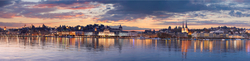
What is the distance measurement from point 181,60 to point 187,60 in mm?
597

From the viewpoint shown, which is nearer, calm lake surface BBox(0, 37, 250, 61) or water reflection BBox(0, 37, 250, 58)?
calm lake surface BBox(0, 37, 250, 61)

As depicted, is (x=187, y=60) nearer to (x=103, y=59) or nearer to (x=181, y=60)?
(x=181, y=60)

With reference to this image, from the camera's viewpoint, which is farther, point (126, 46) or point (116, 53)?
point (126, 46)

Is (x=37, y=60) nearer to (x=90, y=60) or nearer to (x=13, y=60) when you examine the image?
(x=13, y=60)

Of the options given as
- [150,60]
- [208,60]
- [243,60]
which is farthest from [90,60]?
[243,60]

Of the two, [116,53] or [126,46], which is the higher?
[116,53]

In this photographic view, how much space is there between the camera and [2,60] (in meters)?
24.6

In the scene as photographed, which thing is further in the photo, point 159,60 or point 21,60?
point 159,60

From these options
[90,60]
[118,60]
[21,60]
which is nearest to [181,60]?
[118,60]

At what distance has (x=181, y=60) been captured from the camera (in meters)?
26.6

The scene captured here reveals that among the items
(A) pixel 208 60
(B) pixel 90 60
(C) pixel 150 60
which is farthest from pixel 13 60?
(A) pixel 208 60

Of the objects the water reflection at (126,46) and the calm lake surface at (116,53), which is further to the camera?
the water reflection at (126,46)

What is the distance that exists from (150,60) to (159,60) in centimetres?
96

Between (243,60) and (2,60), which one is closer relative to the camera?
(2,60)
